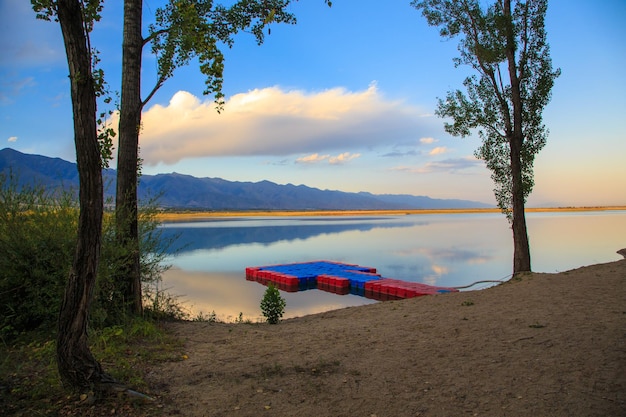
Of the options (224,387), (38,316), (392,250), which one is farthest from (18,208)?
(392,250)

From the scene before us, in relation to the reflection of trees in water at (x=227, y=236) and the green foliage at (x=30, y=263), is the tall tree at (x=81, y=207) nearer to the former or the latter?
the green foliage at (x=30, y=263)

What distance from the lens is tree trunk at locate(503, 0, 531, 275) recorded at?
13258 millimetres

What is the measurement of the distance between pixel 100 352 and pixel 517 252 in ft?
39.6

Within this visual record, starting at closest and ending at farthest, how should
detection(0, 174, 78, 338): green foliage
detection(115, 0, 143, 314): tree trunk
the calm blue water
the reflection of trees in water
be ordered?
detection(0, 174, 78, 338): green foliage < detection(115, 0, 143, 314): tree trunk < the calm blue water < the reflection of trees in water

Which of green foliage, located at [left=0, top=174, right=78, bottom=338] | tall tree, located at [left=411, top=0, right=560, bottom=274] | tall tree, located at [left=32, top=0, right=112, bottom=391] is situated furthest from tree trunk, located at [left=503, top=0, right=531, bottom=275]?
tall tree, located at [left=32, top=0, right=112, bottom=391]

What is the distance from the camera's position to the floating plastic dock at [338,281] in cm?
1697

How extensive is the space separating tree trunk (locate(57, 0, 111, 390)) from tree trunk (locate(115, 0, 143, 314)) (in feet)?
10.8

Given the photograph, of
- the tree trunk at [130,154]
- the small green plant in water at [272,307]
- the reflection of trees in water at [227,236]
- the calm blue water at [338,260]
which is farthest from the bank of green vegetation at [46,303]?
the reflection of trees in water at [227,236]

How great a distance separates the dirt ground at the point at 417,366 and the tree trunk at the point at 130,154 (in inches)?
44.2

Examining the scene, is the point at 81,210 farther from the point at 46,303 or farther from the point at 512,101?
the point at 512,101

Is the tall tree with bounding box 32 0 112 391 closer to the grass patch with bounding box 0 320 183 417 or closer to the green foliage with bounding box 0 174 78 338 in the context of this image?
the grass patch with bounding box 0 320 183 417

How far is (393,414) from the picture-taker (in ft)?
12.5

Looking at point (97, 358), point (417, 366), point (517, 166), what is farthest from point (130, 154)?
point (517, 166)

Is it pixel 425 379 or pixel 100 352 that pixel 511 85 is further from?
pixel 100 352
